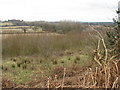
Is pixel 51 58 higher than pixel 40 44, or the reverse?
pixel 40 44

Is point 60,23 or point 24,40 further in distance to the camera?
point 60,23

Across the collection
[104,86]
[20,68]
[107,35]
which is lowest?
[20,68]

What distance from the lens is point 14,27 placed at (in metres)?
12.0

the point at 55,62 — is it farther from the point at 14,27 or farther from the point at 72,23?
the point at 72,23

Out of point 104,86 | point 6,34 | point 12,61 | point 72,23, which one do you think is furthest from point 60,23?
point 104,86

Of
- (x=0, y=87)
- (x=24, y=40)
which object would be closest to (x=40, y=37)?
(x=24, y=40)

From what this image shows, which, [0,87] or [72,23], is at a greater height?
[72,23]

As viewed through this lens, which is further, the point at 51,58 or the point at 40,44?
the point at 40,44

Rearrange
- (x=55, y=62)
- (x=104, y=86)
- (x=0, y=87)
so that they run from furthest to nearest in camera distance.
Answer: (x=55, y=62), (x=0, y=87), (x=104, y=86)

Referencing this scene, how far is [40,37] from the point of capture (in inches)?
493

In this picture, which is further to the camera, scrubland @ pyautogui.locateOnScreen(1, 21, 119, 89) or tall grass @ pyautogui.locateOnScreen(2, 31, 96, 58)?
tall grass @ pyautogui.locateOnScreen(2, 31, 96, 58)

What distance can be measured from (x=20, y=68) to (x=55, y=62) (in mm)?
1677

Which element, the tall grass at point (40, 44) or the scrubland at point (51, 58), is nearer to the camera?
the scrubland at point (51, 58)

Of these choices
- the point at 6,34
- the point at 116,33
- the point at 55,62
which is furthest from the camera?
the point at 6,34
